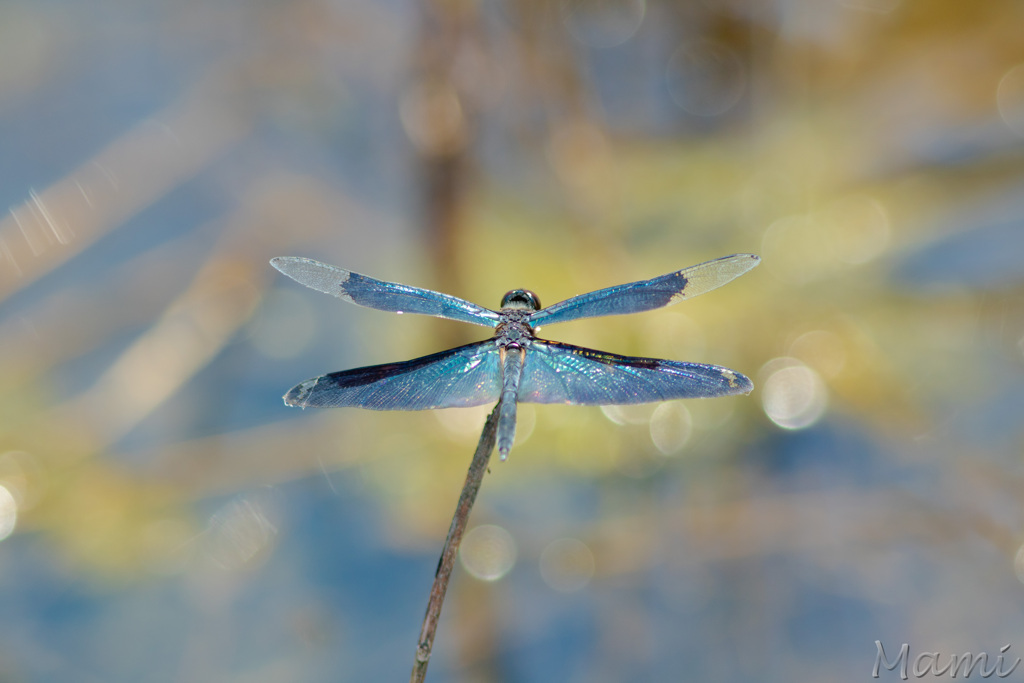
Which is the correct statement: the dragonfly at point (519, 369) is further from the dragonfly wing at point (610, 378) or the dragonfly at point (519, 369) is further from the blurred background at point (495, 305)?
the blurred background at point (495, 305)

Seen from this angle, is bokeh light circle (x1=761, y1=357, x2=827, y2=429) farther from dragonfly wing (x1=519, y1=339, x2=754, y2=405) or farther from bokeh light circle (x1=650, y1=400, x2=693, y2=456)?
dragonfly wing (x1=519, y1=339, x2=754, y2=405)

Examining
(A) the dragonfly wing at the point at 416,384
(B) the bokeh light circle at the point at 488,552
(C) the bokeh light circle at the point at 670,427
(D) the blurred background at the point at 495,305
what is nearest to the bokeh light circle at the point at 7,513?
(D) the blurred background at the point at 495,305

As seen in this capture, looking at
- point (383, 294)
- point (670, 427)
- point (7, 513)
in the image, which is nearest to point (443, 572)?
point (383, 294)

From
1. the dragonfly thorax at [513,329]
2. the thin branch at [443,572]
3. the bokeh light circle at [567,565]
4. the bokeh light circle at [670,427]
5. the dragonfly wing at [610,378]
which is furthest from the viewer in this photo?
the bokeh light circle at [670,427]

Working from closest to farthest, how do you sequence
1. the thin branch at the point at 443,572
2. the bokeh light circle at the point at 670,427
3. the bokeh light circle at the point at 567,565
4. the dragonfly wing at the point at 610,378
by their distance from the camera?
the thin branch at the point at 443,572 < the dragonfly wing at the point at 610,378 < the bokeh light circle at the point at 567,565 < the bokeh light circle at the point at 670,427

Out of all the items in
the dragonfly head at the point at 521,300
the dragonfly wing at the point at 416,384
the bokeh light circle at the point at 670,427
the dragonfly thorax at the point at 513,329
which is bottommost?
the dragonfly wing at the point at 416,384

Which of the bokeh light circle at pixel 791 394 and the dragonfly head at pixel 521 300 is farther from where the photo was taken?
the bokeh light circle at pixel 791 394

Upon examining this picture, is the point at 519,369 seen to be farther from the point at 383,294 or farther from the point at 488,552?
the point at 488,552
